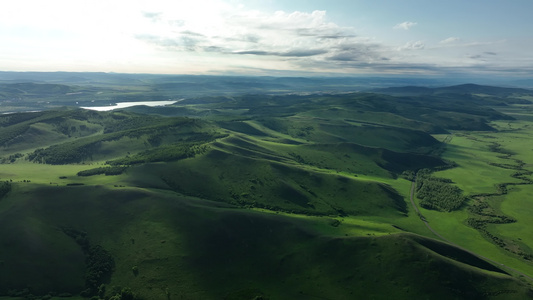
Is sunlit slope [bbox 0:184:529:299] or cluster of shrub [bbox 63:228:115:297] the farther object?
cluster of shrub [bbox 63:228:115:297]

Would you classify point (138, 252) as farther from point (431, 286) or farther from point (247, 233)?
point (431, 286)

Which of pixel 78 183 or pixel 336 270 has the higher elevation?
pixel 78 183

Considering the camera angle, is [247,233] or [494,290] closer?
[494,290]

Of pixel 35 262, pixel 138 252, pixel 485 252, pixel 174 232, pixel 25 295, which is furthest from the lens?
pixel 485 252

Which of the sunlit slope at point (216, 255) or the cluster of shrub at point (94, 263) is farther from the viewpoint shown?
the cluster of shrub at point (94, 263)

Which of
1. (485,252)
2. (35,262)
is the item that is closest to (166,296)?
(35,262)

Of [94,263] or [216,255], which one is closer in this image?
[94,263]

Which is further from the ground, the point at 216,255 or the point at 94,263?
the point at 216,255

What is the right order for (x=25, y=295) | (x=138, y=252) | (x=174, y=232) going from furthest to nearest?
(x=174, y=232), (x=138, y=252), (x=25, y=295)
